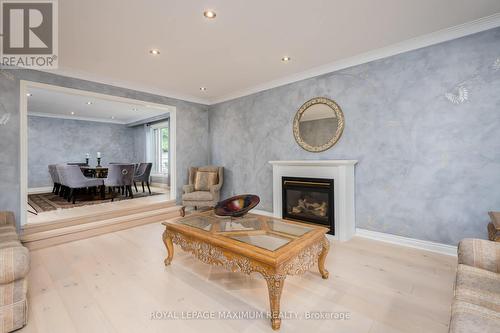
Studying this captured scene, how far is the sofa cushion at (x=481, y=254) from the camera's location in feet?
4.48

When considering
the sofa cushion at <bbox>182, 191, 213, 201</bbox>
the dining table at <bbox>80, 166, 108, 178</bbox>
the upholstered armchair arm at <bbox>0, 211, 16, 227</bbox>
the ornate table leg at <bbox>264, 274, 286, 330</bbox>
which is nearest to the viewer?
the ornate table leg at <bbox>264, 274, 286, 330</bbox>

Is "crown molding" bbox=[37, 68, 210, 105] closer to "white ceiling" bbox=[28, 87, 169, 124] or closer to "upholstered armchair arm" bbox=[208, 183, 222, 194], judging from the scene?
"white ceiling" bbox=[28, 87, 169, 124]

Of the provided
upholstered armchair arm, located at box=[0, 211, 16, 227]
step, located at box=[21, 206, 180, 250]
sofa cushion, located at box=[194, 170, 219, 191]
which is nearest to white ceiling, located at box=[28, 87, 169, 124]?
sofa cushion, located at box=[194, 170, 219, 191]

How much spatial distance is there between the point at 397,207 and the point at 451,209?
1.71 feet

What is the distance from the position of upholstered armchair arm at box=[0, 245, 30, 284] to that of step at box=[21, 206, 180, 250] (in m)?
1.93

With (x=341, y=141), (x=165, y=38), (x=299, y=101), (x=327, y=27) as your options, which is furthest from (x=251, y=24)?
(x=341, y=141)

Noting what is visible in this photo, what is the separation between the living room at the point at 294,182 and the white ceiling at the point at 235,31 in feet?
0.07

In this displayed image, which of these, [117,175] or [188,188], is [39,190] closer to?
[117,175]

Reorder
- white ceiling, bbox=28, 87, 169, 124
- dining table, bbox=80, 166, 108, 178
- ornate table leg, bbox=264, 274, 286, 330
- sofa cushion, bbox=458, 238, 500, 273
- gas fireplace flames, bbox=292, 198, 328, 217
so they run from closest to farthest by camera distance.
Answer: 1. sofa cushion, bbox=458, 238, 500, 273
2. ornate table leg, bbox=264, 274, 286, 330
3. gas fireplace flames, bbox=292, 198, 328, 217
4. white ceiling, bbox=28, 87, 169, 124
5. dining table, bbox=80, 166, 108, 178

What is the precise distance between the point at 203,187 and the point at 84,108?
15.5 feet

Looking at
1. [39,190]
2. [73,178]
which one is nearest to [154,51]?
[73,178]

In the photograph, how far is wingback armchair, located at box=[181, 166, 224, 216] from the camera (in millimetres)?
4355

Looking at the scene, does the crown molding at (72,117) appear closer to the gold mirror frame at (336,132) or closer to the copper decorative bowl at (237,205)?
the gold mirror frame at (336,132)

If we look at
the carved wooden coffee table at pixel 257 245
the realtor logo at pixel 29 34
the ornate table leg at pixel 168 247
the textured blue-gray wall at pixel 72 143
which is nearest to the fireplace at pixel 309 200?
the carved wooden coffee table at pixel 257 245
